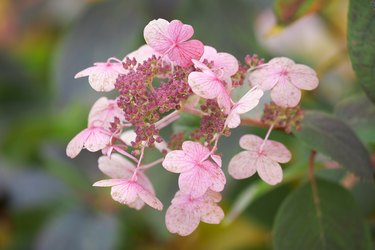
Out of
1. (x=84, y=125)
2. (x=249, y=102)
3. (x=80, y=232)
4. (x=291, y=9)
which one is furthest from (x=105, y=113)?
(x=84, y=125)

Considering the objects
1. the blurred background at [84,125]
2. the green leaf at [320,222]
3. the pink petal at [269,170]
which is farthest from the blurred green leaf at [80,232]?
the pink petal at [269,170]

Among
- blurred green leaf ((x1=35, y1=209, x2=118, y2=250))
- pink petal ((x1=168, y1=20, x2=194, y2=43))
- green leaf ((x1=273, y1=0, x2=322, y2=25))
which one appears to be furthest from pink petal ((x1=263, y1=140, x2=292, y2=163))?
blurred green leaf ((x1=35, y1=209, x2=118, y2=250))

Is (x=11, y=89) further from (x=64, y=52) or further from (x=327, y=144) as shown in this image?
(x=327, y=144)

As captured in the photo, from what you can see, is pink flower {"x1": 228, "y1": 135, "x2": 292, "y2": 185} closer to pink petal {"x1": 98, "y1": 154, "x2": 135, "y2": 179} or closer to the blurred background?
pink petal {"x1": 98, "y1": 154, "x2": 135, "y2": 179}

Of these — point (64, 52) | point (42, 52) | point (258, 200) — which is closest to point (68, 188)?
point (64, 52)

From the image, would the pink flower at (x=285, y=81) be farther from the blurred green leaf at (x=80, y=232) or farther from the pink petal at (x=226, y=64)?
the blurred green leaf at (x=80, y=232)

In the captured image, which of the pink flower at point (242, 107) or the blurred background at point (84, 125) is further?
the blurred background at point (84, 125)

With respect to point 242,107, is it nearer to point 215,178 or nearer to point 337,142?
point 215,178
